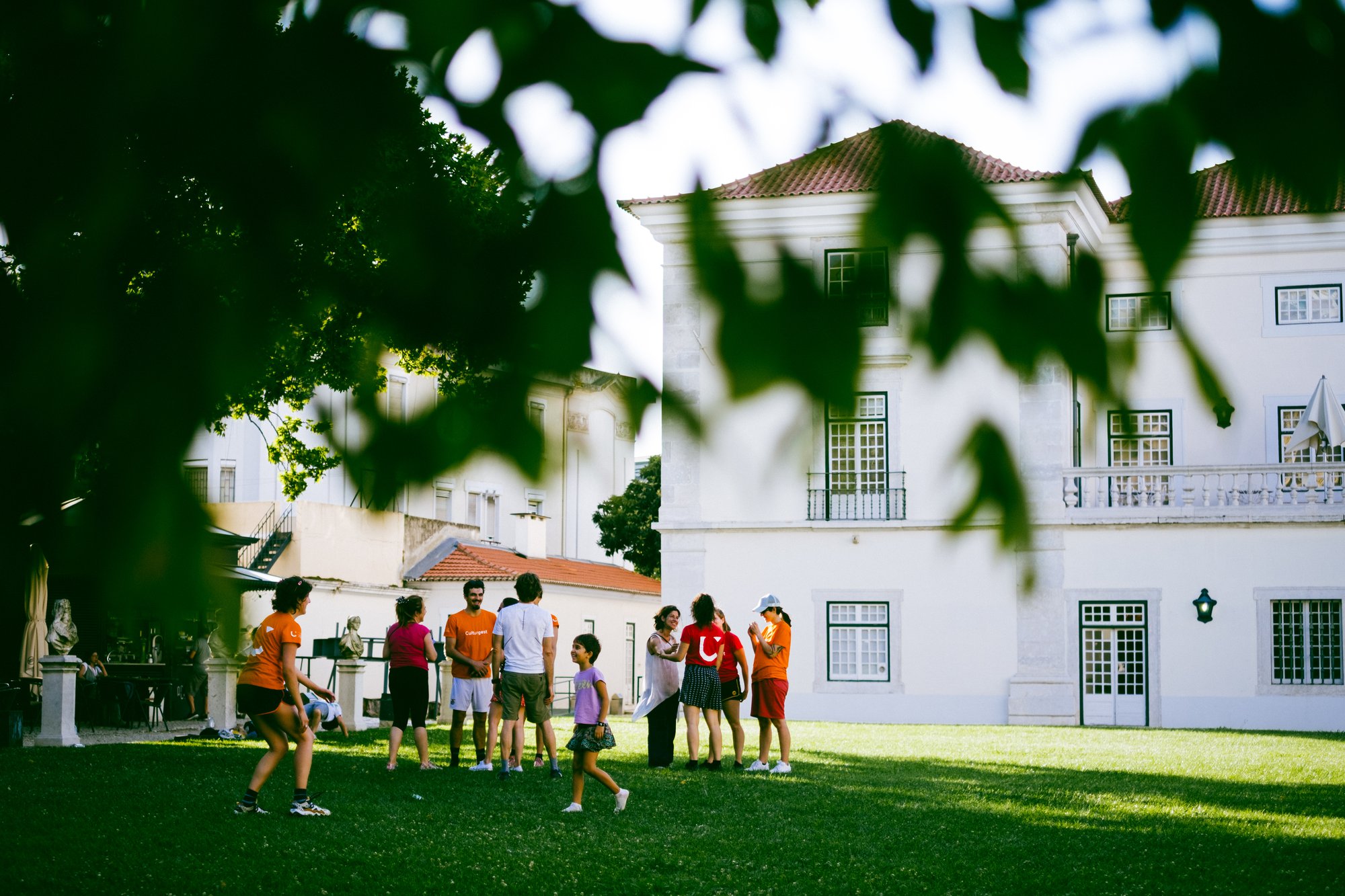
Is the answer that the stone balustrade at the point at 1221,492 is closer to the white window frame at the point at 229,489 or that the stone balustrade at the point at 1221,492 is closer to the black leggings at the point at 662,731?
the black leggings at the point at 662,731

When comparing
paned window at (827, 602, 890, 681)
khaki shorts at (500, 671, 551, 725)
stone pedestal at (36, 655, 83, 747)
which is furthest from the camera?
paned window at (827, 602, 890, 681)

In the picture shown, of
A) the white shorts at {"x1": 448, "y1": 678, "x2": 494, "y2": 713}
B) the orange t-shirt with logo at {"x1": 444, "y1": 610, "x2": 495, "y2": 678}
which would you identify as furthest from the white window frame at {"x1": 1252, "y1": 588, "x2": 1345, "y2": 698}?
the orange t-shirt with logo at {"x1": 444, "y1": 610, "x2": 495, "y2": 678}

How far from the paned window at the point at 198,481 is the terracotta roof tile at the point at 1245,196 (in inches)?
45.2

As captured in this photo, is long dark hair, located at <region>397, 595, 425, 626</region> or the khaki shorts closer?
the khaki shorts

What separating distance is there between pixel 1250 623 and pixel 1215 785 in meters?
16.0

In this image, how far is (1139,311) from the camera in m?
1.84

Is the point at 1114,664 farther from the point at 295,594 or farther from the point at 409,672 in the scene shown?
the point at 295,594

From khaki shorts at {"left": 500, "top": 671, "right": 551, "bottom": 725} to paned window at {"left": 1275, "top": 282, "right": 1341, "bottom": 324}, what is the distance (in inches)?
923

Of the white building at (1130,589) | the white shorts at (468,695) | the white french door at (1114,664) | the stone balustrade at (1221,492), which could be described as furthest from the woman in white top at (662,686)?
the white french door at (1114,664)

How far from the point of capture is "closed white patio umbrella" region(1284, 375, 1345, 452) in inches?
1126

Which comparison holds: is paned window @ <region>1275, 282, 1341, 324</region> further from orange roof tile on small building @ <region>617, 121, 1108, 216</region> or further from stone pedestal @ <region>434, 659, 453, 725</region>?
orange roof tile on small building @ <region>617, 121, 1108, 216</region>

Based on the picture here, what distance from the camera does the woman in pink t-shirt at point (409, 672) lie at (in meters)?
13.2

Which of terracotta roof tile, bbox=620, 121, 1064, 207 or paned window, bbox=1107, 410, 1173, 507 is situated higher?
terracotta roof tile, bbox=620, 121, 1064, 207

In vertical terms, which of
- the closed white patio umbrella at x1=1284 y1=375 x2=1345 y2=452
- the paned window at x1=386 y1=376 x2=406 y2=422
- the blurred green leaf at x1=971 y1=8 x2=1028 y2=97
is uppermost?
the closed white patio umbrella at x1=1284 y1=375 x2=1345 y2=452
